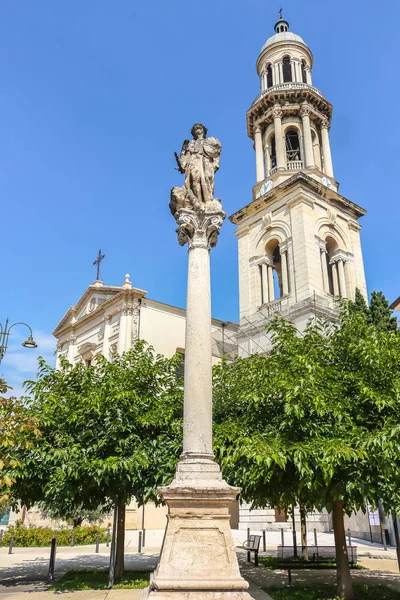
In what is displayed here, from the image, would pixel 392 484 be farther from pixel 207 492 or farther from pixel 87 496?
pixel 87 496

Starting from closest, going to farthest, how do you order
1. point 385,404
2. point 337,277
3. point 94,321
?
point 385,404 < point 337,277 < point 94,321

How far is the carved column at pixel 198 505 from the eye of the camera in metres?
6.39

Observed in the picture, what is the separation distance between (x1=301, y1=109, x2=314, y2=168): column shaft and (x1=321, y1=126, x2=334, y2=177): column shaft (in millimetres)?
1823

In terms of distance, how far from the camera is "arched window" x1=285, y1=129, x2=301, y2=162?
35.2 metres

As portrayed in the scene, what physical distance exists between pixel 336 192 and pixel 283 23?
685 inches

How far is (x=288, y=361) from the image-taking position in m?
11.2

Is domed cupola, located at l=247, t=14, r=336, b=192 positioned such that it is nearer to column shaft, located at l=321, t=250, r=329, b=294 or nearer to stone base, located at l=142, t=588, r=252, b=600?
column shaft, located at l=321, t=250, r=329, b=294

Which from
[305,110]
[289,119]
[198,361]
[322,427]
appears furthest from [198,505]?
[289,119]

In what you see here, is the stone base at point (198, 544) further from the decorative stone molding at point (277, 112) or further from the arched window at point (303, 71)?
the arched window at point (303, 71)

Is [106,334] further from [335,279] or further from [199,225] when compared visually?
[199,225]

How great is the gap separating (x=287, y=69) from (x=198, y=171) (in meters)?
32.5

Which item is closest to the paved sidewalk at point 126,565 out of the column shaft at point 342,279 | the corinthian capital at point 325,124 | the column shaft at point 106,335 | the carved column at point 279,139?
the column shaft at point 106,335

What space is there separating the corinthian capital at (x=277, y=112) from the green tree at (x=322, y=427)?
2597 cm

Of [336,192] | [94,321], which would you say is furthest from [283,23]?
[94,321]
